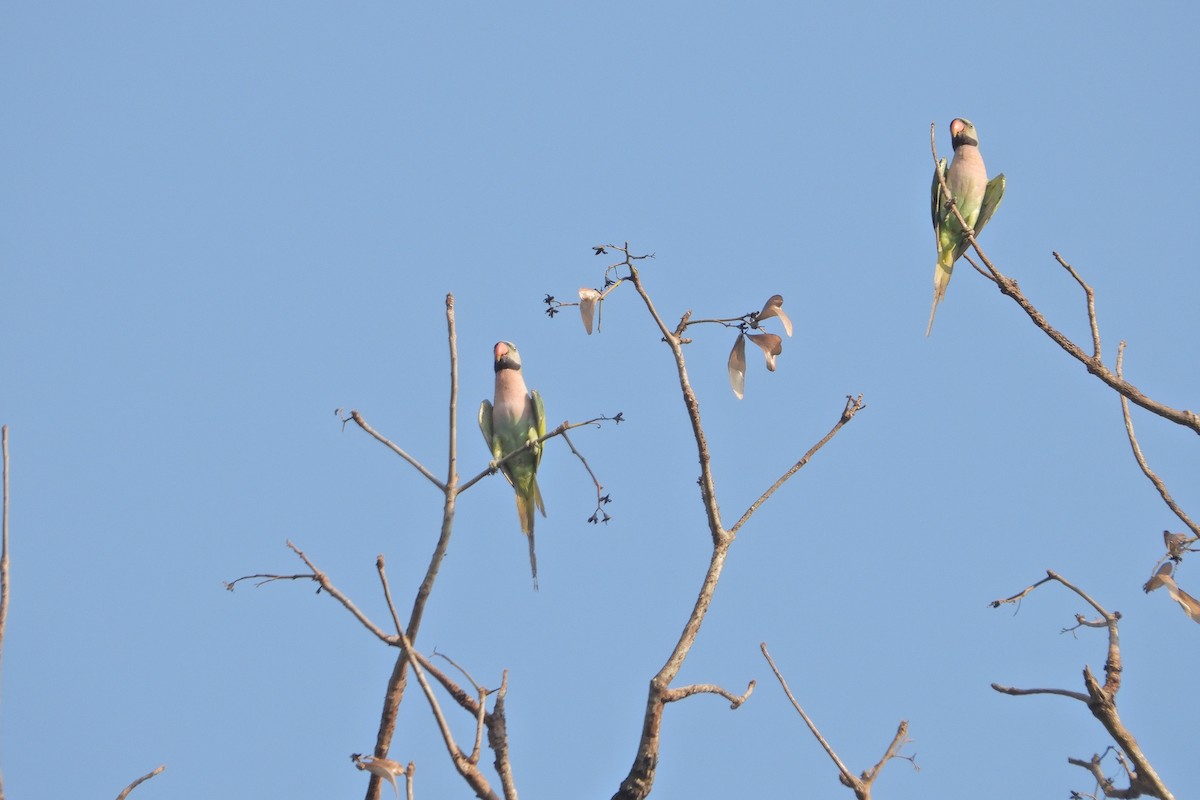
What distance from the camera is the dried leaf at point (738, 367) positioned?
4426 mm

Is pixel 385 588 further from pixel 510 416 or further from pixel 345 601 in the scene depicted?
pixel 510 416

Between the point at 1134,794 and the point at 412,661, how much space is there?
222 centimetres

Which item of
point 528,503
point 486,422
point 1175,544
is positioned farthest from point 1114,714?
point 486,422

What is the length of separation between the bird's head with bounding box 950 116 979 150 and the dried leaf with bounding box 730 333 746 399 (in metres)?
5.31

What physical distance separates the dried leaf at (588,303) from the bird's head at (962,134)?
5.58 metres

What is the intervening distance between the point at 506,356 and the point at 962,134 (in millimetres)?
3963

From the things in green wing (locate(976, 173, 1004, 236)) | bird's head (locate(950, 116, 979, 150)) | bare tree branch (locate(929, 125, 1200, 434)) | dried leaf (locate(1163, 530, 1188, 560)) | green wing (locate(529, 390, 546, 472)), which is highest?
bird's head (locate(950, 116, 979, 150))

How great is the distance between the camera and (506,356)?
8.38 m

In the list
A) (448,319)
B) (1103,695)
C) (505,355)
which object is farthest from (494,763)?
(505,355)

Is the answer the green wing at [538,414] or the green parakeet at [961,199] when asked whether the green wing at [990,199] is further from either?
the green wing at [538,414]

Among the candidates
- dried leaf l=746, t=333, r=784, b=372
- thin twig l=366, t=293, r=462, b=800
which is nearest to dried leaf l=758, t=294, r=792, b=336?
dried leaf l=746, t=333, r=784, b=372

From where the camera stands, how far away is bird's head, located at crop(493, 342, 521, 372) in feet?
27.3

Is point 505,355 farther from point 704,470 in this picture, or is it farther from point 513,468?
point 704,470

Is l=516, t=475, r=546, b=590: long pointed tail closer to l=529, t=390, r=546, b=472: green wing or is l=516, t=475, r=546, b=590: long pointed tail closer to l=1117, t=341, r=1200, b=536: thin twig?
l=529, t=390, r=546, b=472: green wing
